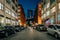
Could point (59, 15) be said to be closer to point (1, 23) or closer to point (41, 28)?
point (41, 28)

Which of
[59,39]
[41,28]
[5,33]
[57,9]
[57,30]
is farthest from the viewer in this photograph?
[57,9]

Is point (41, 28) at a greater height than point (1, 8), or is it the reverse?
point (1, 8)

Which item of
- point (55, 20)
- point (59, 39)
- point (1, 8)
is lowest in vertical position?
point (59, 39)

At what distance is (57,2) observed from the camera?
3966 cm

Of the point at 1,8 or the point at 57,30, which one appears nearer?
the point at 57,30

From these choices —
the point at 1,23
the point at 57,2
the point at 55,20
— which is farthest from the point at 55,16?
the point at 1,23

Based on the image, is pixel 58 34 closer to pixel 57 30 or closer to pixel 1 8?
pixel 57 30

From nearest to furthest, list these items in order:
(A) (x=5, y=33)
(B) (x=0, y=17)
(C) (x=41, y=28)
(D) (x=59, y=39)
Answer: (D) (x=59, y=39), (A) (x=5, y=33), (C) (x=41, y=28), (B) (x=0, y=17)

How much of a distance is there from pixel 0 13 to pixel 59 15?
1736cm

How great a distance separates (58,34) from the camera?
15.6 metres

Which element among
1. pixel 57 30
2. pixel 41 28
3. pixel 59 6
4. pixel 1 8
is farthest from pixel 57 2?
pixel 57 30

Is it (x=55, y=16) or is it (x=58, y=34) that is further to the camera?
(x=55, y=16)

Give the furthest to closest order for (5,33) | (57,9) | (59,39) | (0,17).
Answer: (57,9) < (0,17) < (5,33) < (59,39)

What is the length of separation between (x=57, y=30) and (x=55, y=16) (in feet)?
83.6
